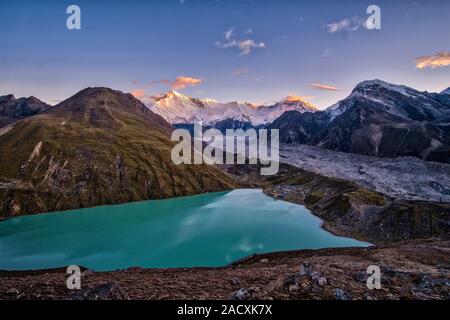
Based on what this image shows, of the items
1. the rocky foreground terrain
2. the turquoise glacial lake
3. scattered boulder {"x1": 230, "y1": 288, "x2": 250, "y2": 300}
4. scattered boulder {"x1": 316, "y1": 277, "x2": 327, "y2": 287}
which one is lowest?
the turquoise glacial lake

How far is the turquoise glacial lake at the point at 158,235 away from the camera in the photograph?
84062 mm

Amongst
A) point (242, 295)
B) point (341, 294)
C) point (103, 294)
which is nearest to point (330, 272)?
point (341, 294)

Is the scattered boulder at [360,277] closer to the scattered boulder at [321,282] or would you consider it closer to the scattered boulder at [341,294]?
the scattered boulder at [321,282]

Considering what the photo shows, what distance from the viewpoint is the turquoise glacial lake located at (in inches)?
3310

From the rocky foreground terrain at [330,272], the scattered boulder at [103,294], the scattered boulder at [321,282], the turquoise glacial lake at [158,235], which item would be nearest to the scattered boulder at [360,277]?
the rocky foreground terrain at [330,272]

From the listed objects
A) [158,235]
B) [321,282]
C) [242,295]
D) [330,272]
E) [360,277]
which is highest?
[242,295]

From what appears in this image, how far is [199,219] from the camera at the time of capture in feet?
431

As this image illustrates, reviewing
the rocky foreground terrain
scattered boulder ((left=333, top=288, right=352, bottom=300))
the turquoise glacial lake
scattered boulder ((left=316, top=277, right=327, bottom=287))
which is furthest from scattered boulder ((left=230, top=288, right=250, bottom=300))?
the turquoise glacial lake

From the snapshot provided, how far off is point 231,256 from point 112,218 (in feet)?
251

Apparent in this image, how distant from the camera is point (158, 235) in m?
108

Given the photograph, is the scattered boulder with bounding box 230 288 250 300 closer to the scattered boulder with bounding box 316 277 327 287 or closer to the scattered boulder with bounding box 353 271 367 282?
the scattered boulder with bounding box 316 277 327 287

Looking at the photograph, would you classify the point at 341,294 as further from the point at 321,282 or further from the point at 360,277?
the point at 360,277
